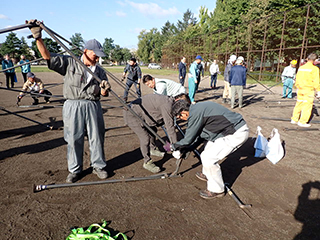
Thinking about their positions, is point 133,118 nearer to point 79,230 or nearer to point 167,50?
point 79,230

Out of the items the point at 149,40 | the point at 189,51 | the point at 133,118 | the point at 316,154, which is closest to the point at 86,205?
the point at 133,118

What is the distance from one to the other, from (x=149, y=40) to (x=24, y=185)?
75609 mm

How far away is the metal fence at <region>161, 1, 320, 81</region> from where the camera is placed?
14227mm

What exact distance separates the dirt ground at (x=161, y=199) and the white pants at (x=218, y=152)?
0.25 meters

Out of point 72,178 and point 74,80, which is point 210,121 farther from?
point 72,178

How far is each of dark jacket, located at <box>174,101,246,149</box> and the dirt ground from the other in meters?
0.90

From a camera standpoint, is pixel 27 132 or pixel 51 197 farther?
pixel 27 132

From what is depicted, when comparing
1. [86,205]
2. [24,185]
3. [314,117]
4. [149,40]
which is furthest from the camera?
[149,40]

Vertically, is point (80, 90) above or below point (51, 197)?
above

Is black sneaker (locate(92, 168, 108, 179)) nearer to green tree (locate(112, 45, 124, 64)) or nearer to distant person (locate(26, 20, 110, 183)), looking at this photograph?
distant person (locate(26, 20, 110, 183))

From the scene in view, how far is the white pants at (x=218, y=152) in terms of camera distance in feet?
9.64

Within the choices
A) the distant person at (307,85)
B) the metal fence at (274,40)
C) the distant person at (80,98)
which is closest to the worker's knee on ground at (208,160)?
the distant person at (80,98)

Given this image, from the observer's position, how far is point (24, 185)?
341cm

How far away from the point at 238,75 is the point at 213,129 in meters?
6.22
